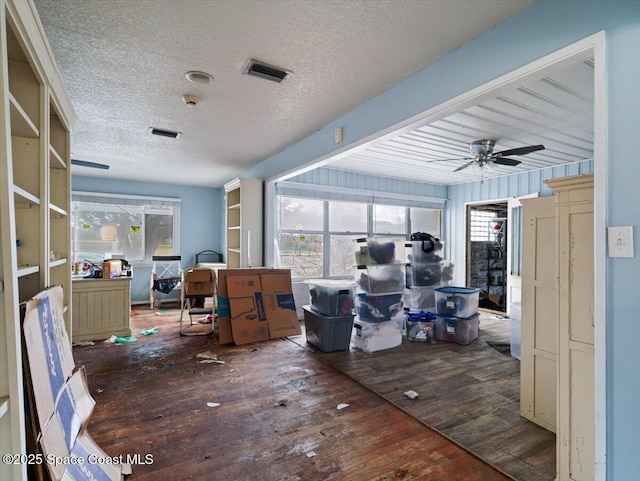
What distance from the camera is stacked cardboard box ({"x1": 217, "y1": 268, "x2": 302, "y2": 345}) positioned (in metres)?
4.07

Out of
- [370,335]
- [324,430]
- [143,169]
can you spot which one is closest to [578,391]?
[324,430]

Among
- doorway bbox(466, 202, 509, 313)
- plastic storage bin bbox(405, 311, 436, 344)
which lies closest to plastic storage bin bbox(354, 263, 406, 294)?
plastic storage bin bbox(405, 311, 436, 344)

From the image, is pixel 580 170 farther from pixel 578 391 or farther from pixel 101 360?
pixel 101 360

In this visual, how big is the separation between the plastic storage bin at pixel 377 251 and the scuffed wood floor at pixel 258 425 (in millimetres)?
1289

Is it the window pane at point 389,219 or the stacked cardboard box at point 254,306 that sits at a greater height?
the window pane at point 389,219

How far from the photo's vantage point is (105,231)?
636 centimetres

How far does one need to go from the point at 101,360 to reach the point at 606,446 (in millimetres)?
4046

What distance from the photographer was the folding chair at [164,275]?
589 centimetres

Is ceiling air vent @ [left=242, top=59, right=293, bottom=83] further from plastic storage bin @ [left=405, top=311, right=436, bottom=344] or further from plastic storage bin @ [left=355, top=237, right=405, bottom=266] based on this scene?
plastic storage bin @ [left=405, top=311, right=436, bottom=344]

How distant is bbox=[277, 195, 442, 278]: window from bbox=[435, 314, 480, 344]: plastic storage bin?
1820 millimetres

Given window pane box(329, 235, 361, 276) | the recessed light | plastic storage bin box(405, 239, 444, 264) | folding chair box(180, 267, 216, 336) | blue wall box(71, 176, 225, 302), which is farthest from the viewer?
blue wall box(71, 176, 225, 302)

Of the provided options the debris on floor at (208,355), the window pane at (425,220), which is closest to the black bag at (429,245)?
the window pane at (425,220)

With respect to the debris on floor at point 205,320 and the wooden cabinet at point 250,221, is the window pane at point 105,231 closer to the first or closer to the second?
the debris on floor at point 205,320

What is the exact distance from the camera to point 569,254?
5.65 ft
